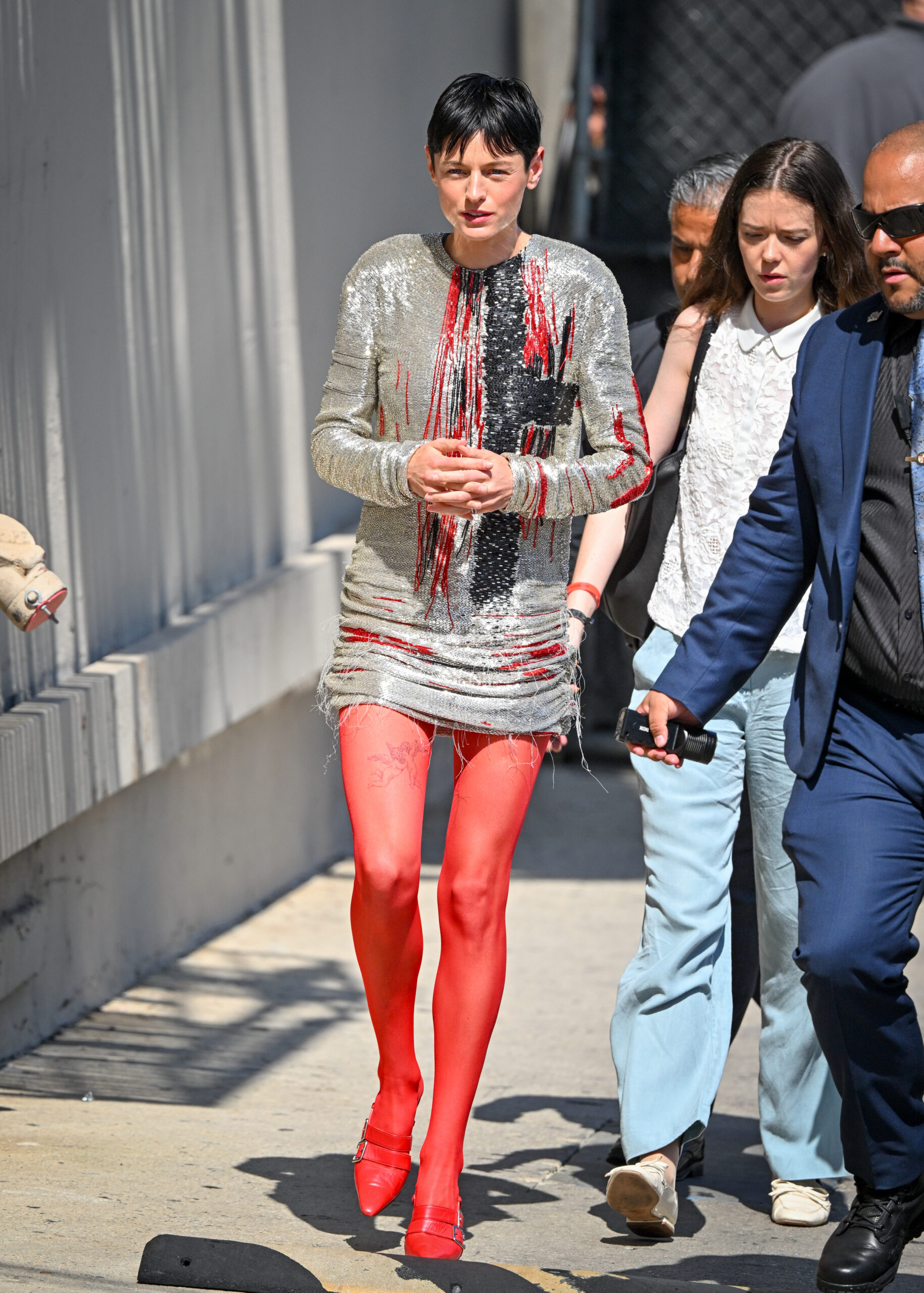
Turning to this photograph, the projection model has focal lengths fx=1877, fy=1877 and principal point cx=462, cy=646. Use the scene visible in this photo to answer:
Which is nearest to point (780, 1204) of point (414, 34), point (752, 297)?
point (752, 297)

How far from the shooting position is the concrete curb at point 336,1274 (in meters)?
3.18

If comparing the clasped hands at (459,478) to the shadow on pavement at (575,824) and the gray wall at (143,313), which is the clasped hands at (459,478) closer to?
the gray wall at (143,313)

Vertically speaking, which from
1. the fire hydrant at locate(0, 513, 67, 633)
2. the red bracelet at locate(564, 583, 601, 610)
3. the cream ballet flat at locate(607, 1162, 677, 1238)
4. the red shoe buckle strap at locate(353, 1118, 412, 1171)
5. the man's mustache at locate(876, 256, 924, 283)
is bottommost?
the cream ballet flat at locate(607, 1162, 677, 1238)

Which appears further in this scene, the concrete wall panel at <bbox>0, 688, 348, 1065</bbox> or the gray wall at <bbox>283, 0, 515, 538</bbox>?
the gray wall at <bbox>283, 0, 515, 538</bbox>

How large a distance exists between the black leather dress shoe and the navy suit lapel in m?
1.06

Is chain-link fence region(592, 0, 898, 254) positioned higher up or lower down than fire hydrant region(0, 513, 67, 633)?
higher up

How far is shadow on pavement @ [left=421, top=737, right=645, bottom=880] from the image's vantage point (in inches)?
303

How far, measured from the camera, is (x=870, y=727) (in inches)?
132

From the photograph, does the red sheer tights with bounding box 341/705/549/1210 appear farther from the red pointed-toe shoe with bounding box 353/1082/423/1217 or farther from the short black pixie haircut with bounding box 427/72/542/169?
the short black pixie haircut with bounding box 427/72/542/169

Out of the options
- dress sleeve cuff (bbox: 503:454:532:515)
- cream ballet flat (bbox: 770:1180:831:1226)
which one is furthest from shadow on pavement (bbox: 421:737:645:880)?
dress sleeve cuff (bbox: 503:454:532:515)

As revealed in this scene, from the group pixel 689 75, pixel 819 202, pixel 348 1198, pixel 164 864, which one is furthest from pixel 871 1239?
pixel 689 75

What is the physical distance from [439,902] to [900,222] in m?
1.50

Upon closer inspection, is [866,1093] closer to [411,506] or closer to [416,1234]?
[416,1234]

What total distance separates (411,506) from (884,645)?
3.20 ft
